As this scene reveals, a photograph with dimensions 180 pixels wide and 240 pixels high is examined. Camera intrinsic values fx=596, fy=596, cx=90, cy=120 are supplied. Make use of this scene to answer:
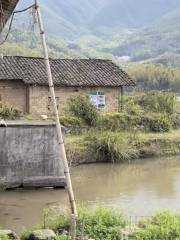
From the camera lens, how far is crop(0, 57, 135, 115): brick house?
32000mm

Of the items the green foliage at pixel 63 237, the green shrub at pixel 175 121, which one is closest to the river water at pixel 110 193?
the green foliage at pixel 63 237

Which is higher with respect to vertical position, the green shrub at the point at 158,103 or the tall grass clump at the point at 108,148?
the green shrub at the point at 158,103

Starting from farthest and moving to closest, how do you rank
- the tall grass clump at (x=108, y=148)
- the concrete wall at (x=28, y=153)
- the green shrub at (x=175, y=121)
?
the green shrub at (x=175, y=121) < the tall grass clump at (x=108, y=148) < the concrete wall at (x=28, y=153)

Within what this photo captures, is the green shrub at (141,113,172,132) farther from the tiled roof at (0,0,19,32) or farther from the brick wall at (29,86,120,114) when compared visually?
the tiled roof at (0,0,19,32)

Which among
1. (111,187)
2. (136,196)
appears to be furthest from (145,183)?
(136,196)

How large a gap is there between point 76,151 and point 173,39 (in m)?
148

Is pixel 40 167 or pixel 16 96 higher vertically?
pixel 16 96

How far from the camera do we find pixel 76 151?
1008 inches

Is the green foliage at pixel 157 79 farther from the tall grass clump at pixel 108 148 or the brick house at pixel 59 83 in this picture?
the tall grass clump at pixel 108 148

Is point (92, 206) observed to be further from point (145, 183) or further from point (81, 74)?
point (81, 74)

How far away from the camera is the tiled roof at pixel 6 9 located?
10969mm

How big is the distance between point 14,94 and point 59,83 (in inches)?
99.8

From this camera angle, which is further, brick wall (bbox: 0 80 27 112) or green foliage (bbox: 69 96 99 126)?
brick wall (bbox: 0 80 27 112)

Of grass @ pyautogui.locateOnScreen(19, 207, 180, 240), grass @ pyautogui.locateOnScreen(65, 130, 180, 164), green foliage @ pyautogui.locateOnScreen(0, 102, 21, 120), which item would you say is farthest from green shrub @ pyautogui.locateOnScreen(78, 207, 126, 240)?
green foliage @ pyautogui.locateOnScreen(0, 102, 21, 120)
